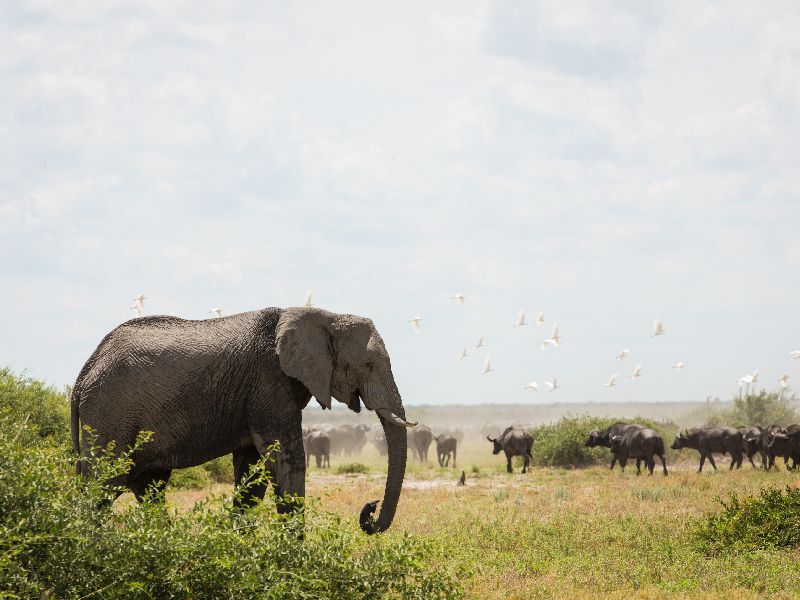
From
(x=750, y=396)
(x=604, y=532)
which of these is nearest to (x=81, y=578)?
(x=604, y=532)

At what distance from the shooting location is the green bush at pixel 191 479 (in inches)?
942

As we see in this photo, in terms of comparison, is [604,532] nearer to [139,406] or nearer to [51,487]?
[139,406]

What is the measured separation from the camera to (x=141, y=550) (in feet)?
21.5

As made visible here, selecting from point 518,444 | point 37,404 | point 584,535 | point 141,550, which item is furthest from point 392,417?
point 518,444

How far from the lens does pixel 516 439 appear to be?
103 ft

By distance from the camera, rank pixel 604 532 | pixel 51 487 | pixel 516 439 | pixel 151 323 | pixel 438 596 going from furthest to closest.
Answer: pixel 516 439, pixel 604 532, pixel 151 323, pixel 438 596, pixel 51 487

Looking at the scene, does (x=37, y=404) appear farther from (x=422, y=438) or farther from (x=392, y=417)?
(x=422, y=438)

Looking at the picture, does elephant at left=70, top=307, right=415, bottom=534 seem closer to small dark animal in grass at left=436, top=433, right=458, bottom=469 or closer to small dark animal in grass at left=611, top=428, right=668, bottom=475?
small dark animal in grass at left=611, top=428, right=668, bottom=475

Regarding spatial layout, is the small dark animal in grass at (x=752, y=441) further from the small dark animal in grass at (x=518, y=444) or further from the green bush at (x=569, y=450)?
the small dark animal in grass at (x=518, y=444)

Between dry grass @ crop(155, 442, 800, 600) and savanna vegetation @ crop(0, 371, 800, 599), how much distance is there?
0.14ft

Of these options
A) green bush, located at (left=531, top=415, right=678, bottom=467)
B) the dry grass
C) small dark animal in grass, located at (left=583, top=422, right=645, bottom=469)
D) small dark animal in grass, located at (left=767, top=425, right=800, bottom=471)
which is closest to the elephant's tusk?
the dry grass

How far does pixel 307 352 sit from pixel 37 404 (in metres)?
11.9

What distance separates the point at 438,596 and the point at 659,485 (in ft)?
59.7

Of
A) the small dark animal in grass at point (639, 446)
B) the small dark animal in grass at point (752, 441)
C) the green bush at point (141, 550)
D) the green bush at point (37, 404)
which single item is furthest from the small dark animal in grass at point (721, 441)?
the green bush at point (141, 550)
